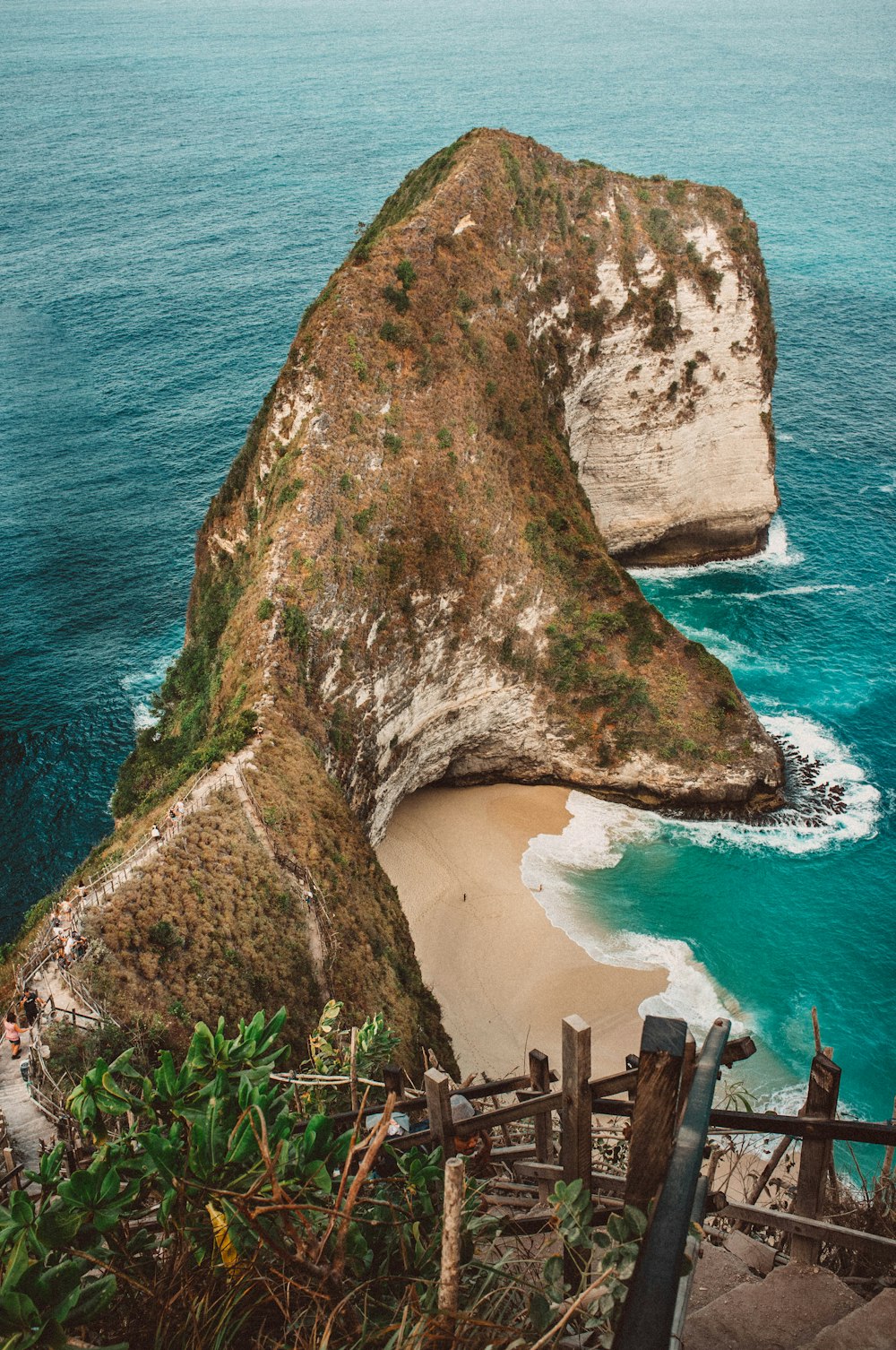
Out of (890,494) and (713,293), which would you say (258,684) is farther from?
(890,494)

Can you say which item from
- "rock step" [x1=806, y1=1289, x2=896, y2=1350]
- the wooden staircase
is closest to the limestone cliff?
the wooden staircase

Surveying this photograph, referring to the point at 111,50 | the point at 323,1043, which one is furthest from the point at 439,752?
the point at 111,50

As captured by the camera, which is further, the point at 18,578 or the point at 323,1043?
the point at 18,578

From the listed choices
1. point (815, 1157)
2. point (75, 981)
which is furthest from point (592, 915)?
point (815, 1157)

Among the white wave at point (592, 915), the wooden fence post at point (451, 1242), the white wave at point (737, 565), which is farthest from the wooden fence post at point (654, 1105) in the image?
the white wave at point (737, 565)

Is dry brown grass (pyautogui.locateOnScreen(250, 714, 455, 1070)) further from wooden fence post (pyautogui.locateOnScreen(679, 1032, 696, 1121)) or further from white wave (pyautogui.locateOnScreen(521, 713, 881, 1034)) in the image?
wooden fence post (pyautogui.locateOnScreen(679, 1032, 696, 1121))

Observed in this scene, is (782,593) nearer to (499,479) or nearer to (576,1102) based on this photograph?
(499,479)
